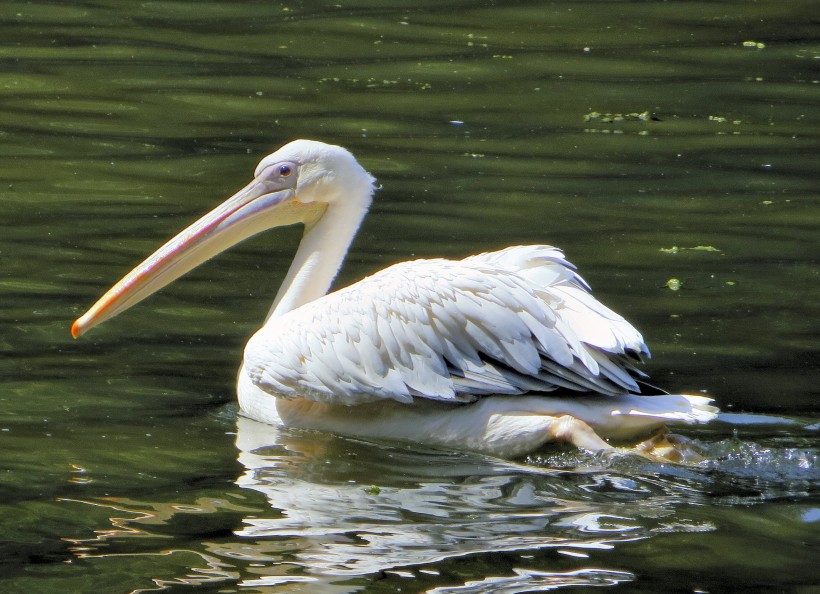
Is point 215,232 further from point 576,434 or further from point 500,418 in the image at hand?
point 576,434

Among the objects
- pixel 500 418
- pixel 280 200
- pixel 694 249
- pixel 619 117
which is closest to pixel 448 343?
pixel 500 418

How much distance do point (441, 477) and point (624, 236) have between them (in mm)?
2890

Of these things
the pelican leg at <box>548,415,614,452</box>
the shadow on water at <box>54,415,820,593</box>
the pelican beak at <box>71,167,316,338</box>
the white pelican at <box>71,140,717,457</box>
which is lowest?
the shadow on water at <box>54,415,820,593</box>

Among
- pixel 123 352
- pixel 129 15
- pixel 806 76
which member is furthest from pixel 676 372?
pixel 129 15

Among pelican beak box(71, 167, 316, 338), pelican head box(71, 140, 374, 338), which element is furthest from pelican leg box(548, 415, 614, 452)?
pelican beak box(71, 167, 316, 338)

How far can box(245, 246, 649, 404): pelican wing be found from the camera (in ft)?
16.4

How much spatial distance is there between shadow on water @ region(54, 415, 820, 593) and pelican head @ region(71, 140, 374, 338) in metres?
0.84

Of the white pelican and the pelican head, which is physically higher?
the pelican head

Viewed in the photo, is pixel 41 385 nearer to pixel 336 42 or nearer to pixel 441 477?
pixel 441 477

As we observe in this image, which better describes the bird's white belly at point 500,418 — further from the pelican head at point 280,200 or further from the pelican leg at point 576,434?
the pelican head at point 280,200

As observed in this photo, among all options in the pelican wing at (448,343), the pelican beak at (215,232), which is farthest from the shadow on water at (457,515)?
the pelican beak at (215,232)

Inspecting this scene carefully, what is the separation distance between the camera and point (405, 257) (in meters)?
7.06

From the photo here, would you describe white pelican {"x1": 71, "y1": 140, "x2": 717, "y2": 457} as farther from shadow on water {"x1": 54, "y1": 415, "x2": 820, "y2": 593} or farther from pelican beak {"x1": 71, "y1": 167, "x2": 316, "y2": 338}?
pelican beak {"x1": 71, "y1": 167, "x2": 316, "y2": 338}

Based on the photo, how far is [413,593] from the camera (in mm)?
3775
